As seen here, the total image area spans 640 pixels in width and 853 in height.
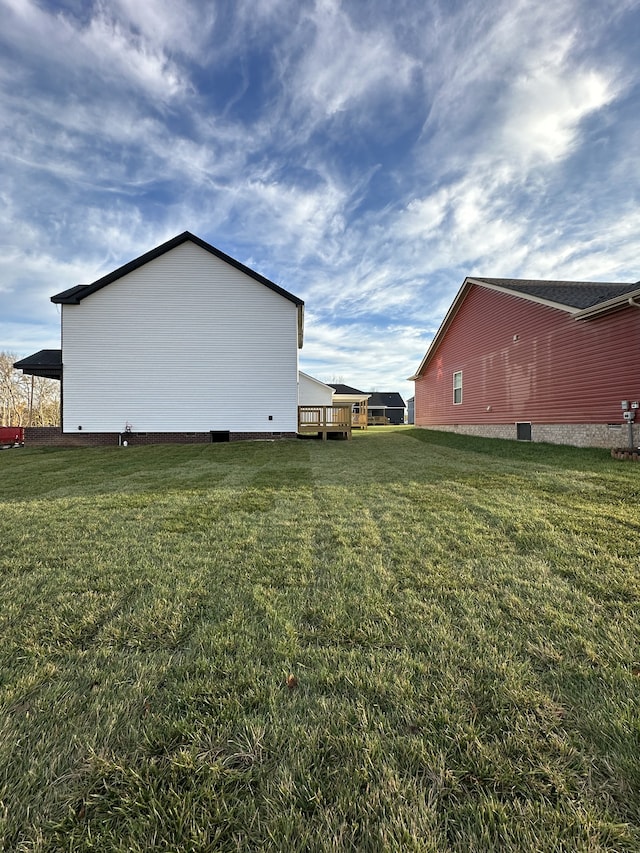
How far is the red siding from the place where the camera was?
28.4 feet

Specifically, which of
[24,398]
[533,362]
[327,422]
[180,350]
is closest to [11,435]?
[180,350]

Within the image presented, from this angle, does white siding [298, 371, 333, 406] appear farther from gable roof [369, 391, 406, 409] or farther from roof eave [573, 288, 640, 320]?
gable roof [369, 391, 406, 409]

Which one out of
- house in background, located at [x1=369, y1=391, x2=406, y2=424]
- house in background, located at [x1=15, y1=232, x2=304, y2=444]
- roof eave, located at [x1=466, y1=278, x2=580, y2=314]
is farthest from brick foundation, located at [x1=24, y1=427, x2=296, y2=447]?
house in background, located at [x1=369, y1=391, x2=406, y2=424]

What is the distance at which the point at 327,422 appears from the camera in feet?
47.6

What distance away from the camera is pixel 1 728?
125cm

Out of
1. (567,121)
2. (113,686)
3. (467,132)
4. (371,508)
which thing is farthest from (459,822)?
(567,121)

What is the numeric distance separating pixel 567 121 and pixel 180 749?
1487 cm

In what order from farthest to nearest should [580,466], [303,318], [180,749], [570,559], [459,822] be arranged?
[303,318]
[580,466]
[570,559]
[180,749]
[459,822]

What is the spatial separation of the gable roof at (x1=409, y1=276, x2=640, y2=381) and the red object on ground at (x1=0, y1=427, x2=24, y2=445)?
62.3 feet

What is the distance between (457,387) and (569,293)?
5.87 m

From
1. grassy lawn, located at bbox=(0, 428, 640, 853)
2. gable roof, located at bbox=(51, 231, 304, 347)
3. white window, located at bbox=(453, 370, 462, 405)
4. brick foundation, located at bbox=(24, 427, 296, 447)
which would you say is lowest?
grassy lawn, located at bbox=(0, 428, 640, 853)

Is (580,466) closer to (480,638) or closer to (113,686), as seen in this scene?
(480,638)

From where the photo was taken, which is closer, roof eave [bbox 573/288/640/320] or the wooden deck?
roof eave [bbox 573/288/640/320]

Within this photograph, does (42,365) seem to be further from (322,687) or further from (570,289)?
(570,289)
